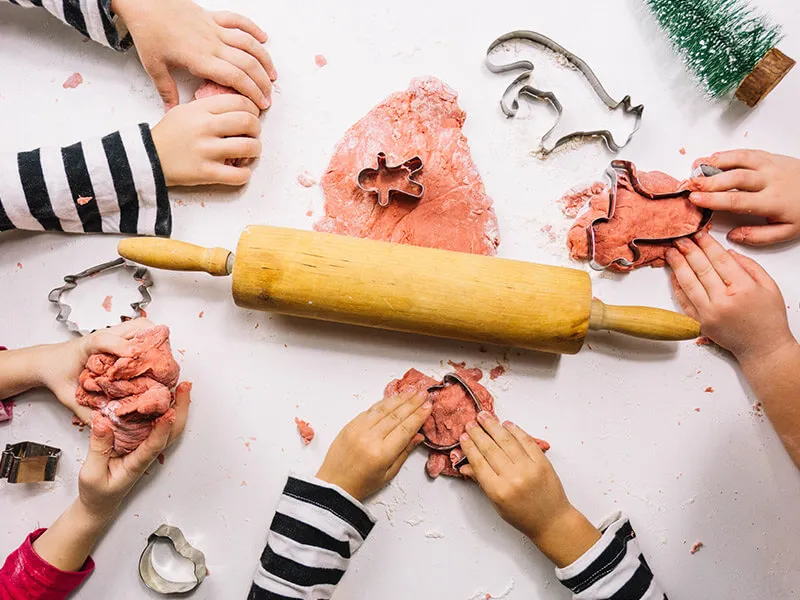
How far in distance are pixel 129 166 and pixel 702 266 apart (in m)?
1.02

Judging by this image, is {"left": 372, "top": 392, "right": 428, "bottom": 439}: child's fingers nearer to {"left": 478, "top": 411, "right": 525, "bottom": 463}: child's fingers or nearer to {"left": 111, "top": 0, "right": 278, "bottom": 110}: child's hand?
{"left": 478, "top": 411, "right": 525, "bottom": 463}: child's fingers

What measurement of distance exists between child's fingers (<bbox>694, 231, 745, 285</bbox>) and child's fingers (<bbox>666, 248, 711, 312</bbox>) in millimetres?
38

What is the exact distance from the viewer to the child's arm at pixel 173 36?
1.12m

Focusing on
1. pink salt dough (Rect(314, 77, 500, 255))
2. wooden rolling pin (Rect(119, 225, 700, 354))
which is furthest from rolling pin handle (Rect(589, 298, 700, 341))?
pink salt dough (Rect(314, 77, 500, 255))

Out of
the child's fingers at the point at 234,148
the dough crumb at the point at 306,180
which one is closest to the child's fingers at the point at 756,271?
the dough crumb at the point at 306,180

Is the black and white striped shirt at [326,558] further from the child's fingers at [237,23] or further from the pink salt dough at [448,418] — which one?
the child's fingers at [237,23]

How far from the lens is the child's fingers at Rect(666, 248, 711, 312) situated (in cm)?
112

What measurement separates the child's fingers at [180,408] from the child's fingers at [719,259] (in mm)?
950

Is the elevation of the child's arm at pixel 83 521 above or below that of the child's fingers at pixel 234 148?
below

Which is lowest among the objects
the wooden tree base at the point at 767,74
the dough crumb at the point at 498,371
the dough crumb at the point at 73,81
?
the dough crumb at the point at 498,371

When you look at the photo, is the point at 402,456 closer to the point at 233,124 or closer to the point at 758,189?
the point at 233,124

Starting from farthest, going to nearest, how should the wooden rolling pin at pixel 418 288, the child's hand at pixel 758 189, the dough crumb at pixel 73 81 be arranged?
the dough crumb at pixel 73 81 → the child's hand at pixel 758 189 → the wooden rolling pin at pixel 418 288

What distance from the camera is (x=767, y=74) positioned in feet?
3.66

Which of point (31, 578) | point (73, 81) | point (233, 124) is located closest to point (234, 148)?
point (233, 124)
